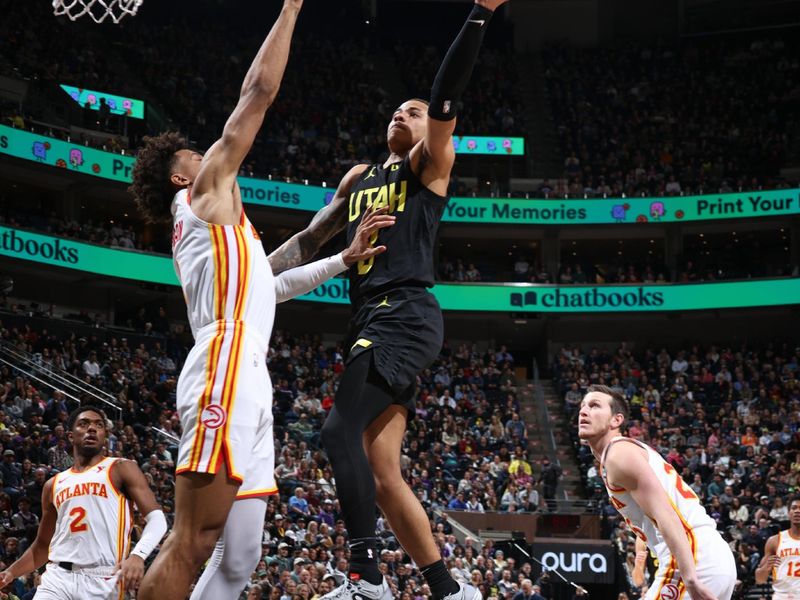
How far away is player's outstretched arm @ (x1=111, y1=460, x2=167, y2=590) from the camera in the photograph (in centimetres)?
603

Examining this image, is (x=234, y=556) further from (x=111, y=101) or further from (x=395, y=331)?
(x=111, y=101)

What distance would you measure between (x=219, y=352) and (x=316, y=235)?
1899 millimetres

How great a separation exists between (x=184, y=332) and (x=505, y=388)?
10254mm

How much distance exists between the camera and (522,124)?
43906mm

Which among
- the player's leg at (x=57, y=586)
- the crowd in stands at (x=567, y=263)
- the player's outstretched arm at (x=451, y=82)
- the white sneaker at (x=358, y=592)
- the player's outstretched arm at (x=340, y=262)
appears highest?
the crowd in stands at (x=567, y=263)

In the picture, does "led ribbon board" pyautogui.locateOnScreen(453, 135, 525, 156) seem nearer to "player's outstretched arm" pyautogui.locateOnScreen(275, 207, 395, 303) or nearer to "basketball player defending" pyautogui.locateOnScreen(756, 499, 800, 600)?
"basketball player defending" pyautogui.locateOnScreen(756, 499, 800, 600)

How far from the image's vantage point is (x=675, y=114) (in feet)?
141

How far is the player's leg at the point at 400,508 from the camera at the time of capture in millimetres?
5398

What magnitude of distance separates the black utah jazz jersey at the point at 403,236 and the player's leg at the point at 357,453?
52 cm

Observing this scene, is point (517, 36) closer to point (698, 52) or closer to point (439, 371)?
A: point (698, 52)

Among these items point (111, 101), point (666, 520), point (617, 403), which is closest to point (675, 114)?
point (111, 101)

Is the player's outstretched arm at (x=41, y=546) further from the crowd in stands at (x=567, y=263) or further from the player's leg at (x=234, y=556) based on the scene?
the crowd in stands at (x=567, y=263)

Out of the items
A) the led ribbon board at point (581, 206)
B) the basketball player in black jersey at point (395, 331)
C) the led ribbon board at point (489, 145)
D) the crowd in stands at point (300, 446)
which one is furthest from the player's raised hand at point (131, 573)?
the led ribbon board at point (489, 145)

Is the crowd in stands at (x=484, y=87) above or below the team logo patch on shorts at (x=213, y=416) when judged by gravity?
above
